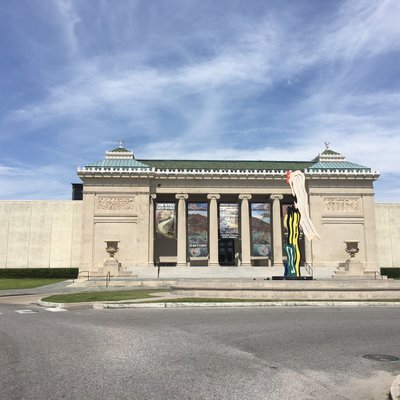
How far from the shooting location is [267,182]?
62938 mm

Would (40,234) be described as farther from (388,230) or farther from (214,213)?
(388,230)

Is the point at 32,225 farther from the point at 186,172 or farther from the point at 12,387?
the point at 12,387

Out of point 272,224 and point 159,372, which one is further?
point 272,224

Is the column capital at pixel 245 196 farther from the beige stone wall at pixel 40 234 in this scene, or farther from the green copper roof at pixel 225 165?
the beige stone wall at pixel 40 234

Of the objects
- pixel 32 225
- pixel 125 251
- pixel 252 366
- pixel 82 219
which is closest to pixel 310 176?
pixel 125 251

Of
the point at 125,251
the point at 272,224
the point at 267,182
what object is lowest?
the point at 125,251

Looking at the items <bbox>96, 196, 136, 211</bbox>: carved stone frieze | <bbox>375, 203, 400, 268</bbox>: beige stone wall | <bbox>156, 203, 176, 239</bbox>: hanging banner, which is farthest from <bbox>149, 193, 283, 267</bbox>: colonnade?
<bbox>375, 203, 400, 268</bbox>: beige stone wall

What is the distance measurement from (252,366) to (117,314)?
11177 millimetres

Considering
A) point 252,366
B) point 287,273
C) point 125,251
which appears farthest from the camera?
point 125,251

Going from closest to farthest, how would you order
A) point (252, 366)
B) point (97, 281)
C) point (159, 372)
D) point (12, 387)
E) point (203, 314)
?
point (12, 387) < point (159, 372) < point (252, 366) < point (203, 314) < point (97, 281)

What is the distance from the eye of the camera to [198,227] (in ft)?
206

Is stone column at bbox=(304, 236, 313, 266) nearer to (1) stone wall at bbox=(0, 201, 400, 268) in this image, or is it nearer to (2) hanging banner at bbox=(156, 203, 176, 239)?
(1) stone wall at bbox=(0, 201, 400, 268)

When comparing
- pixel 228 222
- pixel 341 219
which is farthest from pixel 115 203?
pixel 341 219

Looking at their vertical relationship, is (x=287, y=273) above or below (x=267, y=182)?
below
